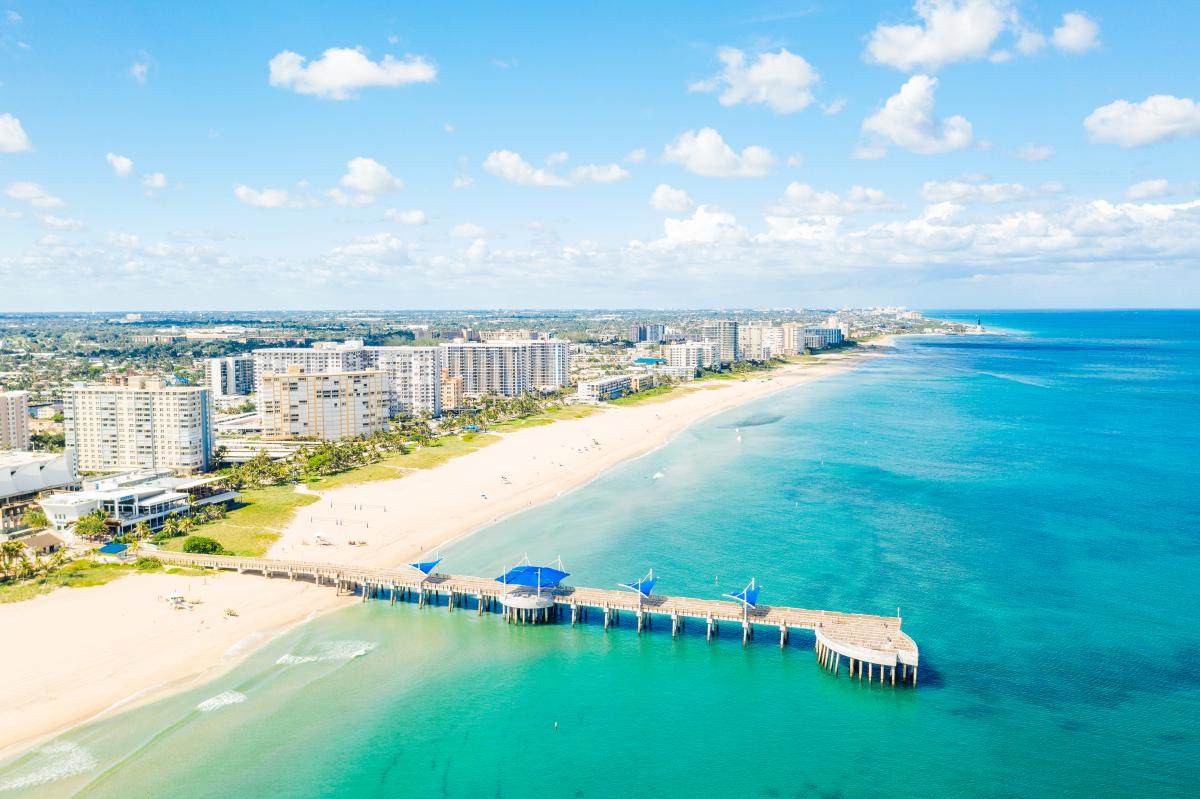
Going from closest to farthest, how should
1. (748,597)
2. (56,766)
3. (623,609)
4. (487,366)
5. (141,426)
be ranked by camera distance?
1. (56,766)
2. (748,597)
3. (623,609)
4. (141,426)
5. (487,366)

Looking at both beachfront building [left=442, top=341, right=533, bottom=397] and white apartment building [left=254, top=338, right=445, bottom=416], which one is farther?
beachfront building [left=442, top=341, right=533, bottom=397]

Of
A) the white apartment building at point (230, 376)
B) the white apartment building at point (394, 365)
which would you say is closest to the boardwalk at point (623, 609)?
the white apartment building at point (394, 365)

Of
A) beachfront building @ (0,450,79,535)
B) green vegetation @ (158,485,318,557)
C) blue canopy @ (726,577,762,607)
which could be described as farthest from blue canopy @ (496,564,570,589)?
beachfront building @ (0,450,79,535)

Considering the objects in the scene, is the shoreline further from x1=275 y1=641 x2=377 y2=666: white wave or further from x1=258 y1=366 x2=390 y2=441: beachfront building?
x1=258 y1=366 x2=390 y2=441: beachfront building

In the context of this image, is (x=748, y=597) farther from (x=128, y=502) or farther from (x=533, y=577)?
(x=128, y=502)

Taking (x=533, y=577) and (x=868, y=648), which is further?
(x=533, y=577)

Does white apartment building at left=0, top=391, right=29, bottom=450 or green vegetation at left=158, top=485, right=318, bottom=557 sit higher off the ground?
white apartment building at left=0, top=391, right=29, bottom=450

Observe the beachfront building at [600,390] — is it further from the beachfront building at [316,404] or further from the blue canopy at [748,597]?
the blue canopy at [748,597]

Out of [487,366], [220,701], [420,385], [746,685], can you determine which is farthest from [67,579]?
[487,366]
